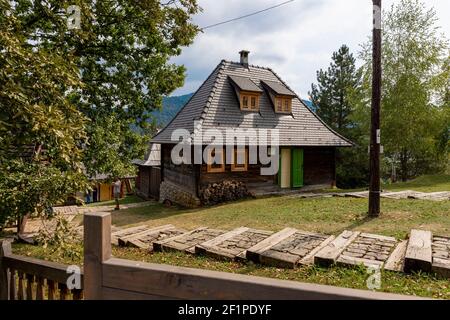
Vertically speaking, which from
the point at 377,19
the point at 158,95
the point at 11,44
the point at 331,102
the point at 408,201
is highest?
the point at 331,102

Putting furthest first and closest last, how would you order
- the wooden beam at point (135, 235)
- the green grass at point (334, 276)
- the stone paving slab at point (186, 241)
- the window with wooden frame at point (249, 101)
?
1. the window with wooden frame at point (249, 101)
2. the wooden beam at point (135, 235)
3. the stone paving slab at point (186, 241)
4. the green grass at point (334, 276)

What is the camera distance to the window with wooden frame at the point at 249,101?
16.5m

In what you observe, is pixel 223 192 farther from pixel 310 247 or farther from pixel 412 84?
pixel 412 84

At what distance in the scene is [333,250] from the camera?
19.7ft

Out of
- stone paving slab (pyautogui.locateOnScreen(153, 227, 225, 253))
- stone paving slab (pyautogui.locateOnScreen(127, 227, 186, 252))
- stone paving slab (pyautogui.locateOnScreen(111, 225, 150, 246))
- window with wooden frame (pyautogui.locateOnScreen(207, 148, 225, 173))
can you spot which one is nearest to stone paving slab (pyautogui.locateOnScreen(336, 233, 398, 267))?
stone paving slab (pyautogui.locateOnScreen(153, 227, 225, 253))

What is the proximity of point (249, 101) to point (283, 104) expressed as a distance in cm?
231

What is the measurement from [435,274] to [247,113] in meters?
12.4

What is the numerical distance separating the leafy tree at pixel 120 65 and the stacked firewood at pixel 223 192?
13.6 feet

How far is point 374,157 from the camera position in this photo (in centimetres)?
891

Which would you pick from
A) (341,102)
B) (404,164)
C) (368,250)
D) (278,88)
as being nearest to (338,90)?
(341,102)

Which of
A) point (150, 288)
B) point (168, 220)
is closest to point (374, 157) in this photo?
point (168, 220)

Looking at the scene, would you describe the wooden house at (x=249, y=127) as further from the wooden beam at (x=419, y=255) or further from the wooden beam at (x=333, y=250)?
the wooden beam at (x=419, y=255)

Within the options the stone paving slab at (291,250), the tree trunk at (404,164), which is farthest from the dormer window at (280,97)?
the tree trunk at (404,164)

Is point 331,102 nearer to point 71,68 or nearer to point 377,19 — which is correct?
point 377,19
